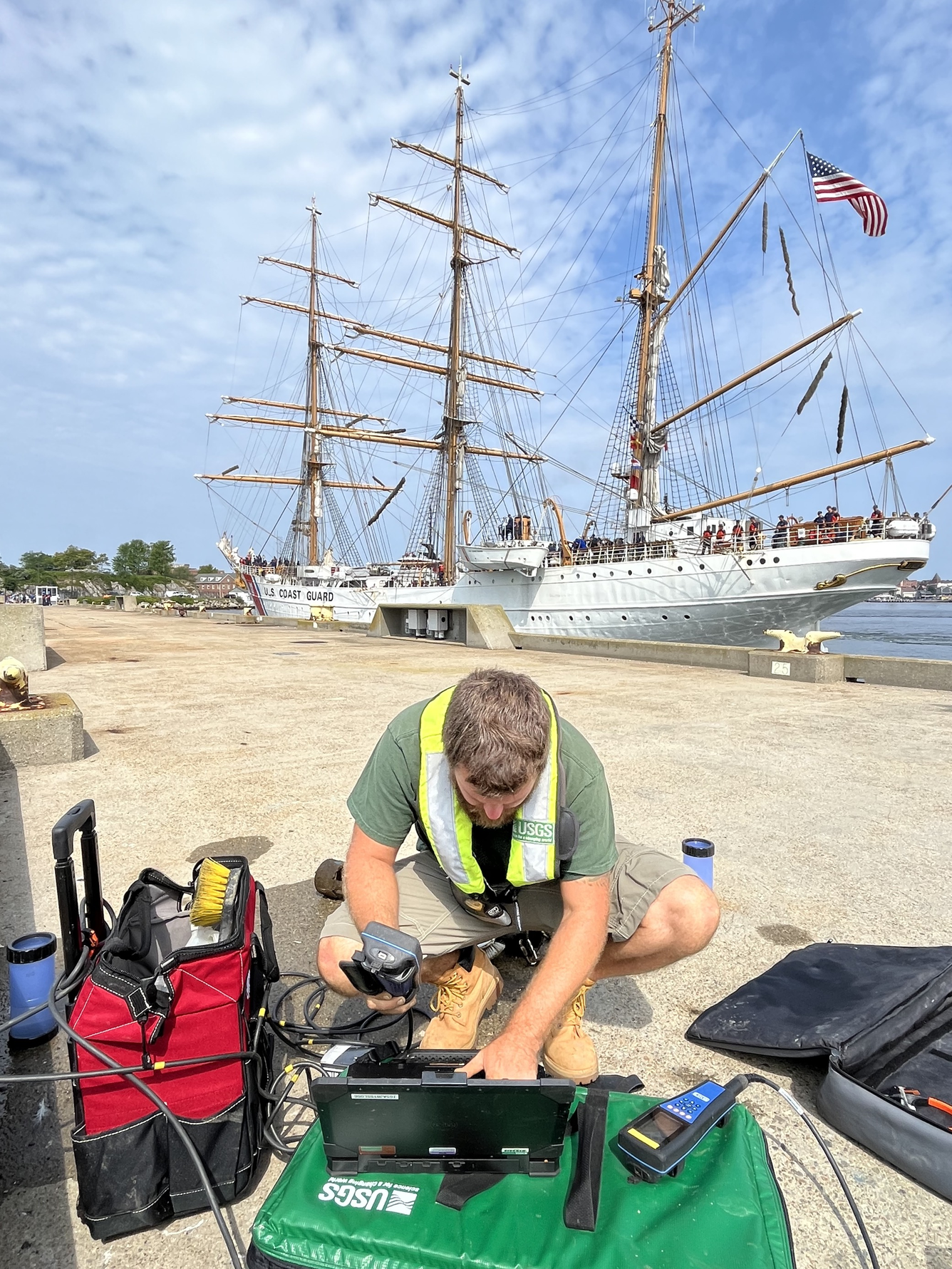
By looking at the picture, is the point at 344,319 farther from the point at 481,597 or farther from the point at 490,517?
the point at 481,597

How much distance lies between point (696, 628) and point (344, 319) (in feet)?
121

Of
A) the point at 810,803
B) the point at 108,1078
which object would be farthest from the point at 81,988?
the point at 810,803

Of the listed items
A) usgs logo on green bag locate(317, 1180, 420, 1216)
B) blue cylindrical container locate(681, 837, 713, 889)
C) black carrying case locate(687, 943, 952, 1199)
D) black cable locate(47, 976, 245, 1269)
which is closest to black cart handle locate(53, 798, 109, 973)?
black cable locate(47, 976, 245, 1269)

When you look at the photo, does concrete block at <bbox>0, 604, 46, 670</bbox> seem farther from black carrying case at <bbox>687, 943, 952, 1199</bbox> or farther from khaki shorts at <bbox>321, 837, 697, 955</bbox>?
black carrying case at <bbox>687, 943, 952, 1199</bbox>

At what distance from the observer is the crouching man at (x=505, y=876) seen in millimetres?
1728

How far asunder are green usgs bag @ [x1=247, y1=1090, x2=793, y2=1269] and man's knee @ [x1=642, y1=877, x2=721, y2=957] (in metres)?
0.57

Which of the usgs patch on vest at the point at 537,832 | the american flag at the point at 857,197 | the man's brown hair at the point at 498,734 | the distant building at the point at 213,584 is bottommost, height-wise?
the usgs patch on vest at the point at 537,832

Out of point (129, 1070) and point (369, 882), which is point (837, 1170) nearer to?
point (369, 882)

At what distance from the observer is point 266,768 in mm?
5066

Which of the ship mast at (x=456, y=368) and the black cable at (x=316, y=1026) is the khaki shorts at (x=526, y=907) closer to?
the black cable at (x=316, y=1026)

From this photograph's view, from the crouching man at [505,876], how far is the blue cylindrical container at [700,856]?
0.61 metres

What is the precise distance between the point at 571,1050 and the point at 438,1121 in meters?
0.61

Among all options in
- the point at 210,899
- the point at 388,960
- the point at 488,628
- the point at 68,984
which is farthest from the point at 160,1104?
the point at 488,628

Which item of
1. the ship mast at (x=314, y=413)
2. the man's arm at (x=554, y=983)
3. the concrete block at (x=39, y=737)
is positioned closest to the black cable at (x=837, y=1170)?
the man's arm at (x=554, y=983)
